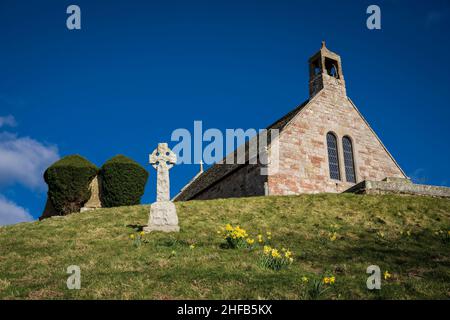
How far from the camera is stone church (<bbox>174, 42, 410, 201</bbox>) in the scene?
61.5 feet

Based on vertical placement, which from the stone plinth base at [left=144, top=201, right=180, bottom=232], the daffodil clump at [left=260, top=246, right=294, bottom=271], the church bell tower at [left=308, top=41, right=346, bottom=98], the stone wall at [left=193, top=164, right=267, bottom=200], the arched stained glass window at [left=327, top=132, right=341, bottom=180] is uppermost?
the church bell tower at [left=308, top=41, right=346, bottom=98]

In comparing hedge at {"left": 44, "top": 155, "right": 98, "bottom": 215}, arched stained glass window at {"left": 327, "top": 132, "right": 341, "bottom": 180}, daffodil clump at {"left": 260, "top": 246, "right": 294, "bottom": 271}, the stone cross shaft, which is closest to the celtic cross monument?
the stone cross shaft

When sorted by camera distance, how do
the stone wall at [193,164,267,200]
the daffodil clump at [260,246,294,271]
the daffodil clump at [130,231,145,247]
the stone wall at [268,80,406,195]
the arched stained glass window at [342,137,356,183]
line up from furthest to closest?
the arched stained glass window at [342,137,356,183] < the stone wall at [193,164,267,200] < the stone wall at [268,80,406,195] < the daffodil clump at [130,231,145,247] < the daffodil clump at [260,246,294,271]

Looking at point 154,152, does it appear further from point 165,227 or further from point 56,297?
point 56,297

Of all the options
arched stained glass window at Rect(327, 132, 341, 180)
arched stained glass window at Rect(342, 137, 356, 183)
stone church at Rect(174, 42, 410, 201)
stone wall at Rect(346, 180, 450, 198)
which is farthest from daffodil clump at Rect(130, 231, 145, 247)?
arched stained glass window at Rect(342, 137, 356, 183)

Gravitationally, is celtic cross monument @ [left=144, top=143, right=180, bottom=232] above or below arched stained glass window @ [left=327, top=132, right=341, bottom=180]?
below

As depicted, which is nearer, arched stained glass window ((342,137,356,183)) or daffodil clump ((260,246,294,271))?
daffodil clump ((260,246,294,271))

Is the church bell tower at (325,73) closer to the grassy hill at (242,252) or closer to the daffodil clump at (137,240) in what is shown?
the grassy hill at (242,252)

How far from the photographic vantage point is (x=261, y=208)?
13867mm

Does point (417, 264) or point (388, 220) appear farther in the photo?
point (388, 220)

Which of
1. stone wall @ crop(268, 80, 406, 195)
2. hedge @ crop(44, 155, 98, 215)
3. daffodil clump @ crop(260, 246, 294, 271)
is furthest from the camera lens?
hedge @ crop(44, 155, 98, 215)

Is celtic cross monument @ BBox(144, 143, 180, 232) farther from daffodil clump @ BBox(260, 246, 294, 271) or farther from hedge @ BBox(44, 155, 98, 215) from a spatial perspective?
hedge @ BBox(44, 155, 98, 215)
